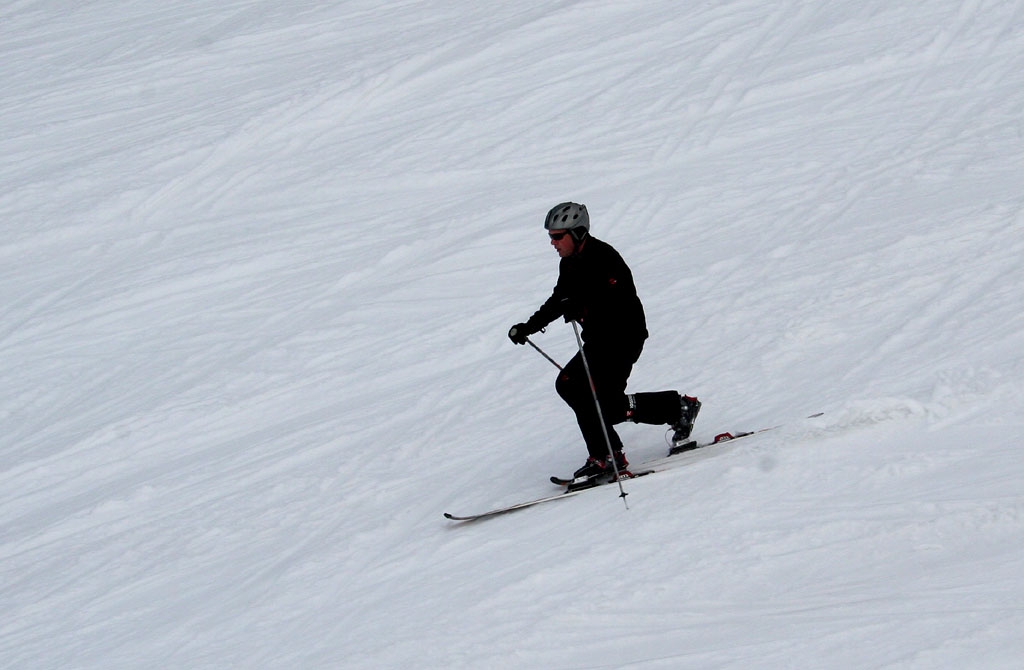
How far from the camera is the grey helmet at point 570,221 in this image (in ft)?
19.6

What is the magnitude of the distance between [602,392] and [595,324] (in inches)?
15.9

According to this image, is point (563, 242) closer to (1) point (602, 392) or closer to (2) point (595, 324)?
(2) point (595, 324)

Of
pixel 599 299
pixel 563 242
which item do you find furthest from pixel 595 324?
pixel 563 242

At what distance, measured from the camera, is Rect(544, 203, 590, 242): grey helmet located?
596 cm

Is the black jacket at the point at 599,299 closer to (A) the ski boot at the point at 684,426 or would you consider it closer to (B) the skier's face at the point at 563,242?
(B) the skier's face at the point at 563,242

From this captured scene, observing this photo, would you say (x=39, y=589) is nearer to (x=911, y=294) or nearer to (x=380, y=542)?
(x=380, y=542)

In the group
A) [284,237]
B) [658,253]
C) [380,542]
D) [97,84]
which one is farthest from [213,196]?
[380,542]

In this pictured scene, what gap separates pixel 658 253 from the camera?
1083 centimetres

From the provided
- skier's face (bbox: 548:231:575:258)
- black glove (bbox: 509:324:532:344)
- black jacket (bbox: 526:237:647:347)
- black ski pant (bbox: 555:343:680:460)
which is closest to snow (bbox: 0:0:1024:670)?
black ski pant (bbox: 555:343:680:460)

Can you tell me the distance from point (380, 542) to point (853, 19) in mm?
11699

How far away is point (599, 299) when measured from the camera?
20.2 feet

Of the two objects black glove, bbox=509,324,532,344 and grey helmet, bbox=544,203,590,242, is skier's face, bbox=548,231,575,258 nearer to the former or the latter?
grey helmet, bbox=544,203,590,242

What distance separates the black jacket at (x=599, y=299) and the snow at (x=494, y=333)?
0.87 meters

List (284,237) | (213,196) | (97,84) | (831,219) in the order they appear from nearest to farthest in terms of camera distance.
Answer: (831,219), (284,237), (213,196), (97,84)
